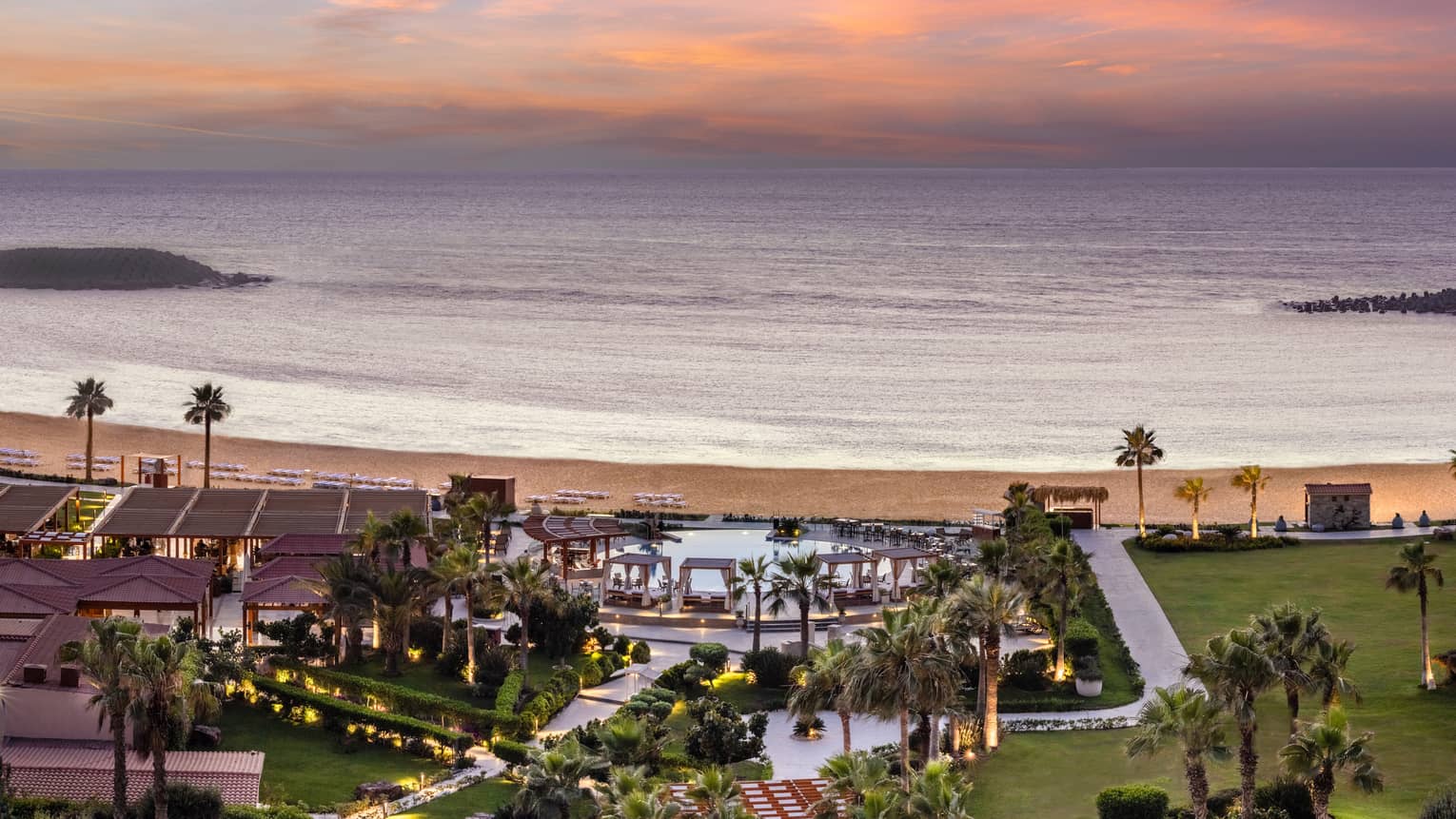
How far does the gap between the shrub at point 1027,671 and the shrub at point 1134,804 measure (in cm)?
1169

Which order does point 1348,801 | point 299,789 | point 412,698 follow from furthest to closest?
point 412,698
point 299,789
point 1348,801

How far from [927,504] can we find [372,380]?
52800 millimetres

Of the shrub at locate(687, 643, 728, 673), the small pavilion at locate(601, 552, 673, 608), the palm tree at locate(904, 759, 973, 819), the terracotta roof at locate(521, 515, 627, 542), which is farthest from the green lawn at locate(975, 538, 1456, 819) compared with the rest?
the terracotta roof at locate(521, 515, 627, 542)

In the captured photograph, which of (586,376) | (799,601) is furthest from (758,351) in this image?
(799,601)

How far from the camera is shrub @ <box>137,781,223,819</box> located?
33.9 metres

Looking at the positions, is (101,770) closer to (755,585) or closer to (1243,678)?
(755,585)

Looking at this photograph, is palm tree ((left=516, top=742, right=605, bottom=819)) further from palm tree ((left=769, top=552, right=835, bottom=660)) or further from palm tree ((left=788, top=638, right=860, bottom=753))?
palm tree ((left=769, top=552, right=835, bottom=660))

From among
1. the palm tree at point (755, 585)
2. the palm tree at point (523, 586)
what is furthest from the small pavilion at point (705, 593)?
the palm tree at point (523, 586)

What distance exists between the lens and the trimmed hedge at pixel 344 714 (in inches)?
1601

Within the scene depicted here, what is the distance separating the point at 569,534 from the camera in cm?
5694

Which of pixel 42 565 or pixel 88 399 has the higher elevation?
pixel 88 399

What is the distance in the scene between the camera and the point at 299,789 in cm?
3797

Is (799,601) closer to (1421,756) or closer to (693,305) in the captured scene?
(1421,756)

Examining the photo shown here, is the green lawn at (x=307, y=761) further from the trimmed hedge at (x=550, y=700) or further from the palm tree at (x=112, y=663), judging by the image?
the palm tree at (x=112, y=663)
